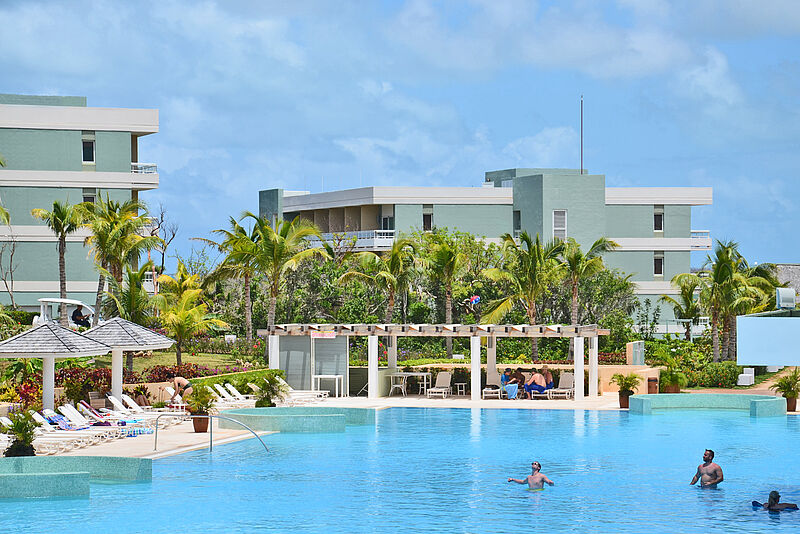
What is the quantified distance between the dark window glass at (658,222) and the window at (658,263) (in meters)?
1.39

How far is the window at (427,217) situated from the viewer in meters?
61.3

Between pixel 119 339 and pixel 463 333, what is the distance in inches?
505

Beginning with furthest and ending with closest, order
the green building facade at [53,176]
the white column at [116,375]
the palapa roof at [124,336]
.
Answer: the green building facade at [53,176]
the white column at [116,375]
the palapa roof at [124,336]

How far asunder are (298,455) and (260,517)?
22.9 feet

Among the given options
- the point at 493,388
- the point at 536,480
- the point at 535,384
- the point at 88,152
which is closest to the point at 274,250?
the point at 493,388

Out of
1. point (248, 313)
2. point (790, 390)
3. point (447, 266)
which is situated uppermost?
point (447, 266)

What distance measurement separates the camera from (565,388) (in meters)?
38.8

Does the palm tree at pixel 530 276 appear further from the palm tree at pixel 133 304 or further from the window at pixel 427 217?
the palm tree at pixel 133 304

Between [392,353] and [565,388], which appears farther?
[392,353]

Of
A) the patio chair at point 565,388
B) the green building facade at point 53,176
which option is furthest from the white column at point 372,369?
the green building facade at point 53,176

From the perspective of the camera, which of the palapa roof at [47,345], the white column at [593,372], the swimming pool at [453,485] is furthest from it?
the white column at [593,372]

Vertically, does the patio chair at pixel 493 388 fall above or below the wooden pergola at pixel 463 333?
below

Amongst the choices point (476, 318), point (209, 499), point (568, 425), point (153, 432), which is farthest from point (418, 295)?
point (209, 499)

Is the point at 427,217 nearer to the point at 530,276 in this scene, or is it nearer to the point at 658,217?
the point at 658,217
